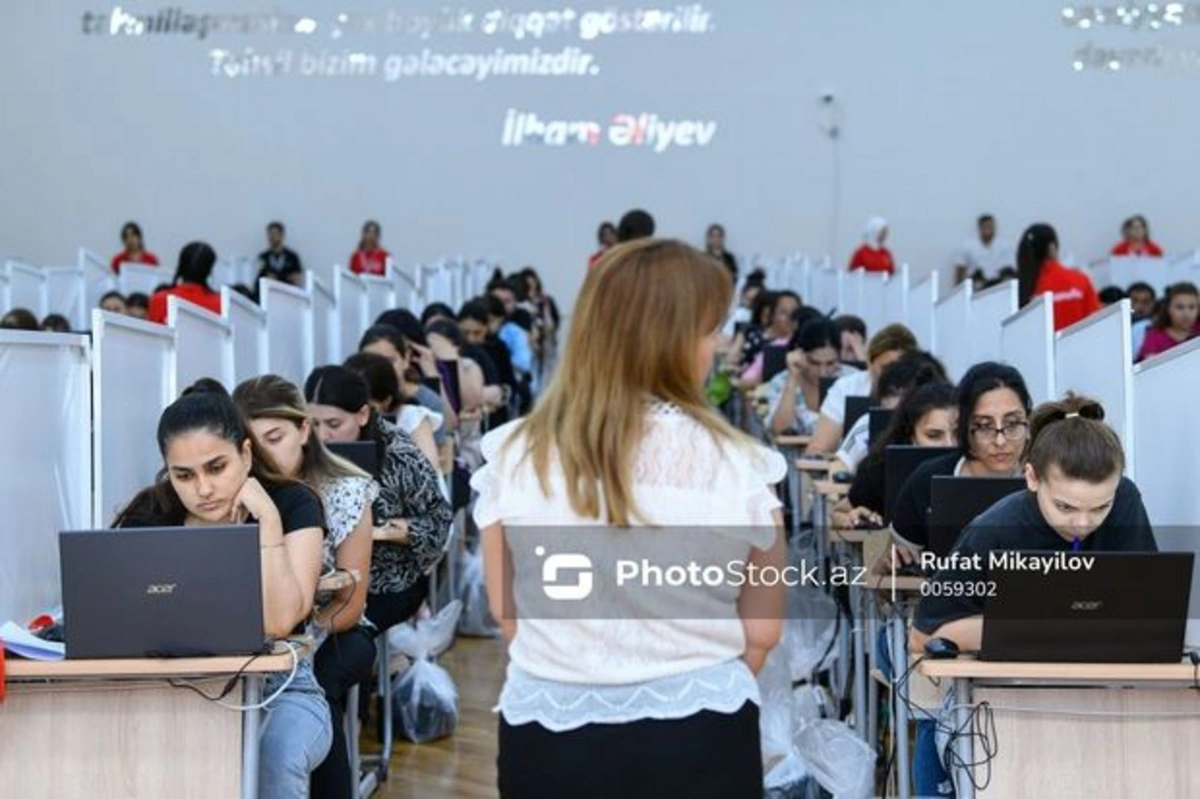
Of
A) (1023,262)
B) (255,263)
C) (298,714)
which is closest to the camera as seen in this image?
(298,714)

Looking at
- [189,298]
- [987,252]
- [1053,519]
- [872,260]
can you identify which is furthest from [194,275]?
[987,252]

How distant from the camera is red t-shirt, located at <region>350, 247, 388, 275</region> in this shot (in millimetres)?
17953

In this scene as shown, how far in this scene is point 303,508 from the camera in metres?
3.94

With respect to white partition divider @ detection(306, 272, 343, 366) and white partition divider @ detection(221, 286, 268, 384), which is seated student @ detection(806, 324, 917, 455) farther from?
white partition divider @ detection(306, 272, 343, 366)

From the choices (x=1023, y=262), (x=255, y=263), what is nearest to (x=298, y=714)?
(x=1023, y=262)

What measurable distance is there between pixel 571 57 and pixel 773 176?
2.06 meters

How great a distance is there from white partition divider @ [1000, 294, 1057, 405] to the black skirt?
10.9 ft

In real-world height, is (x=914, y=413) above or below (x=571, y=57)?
below

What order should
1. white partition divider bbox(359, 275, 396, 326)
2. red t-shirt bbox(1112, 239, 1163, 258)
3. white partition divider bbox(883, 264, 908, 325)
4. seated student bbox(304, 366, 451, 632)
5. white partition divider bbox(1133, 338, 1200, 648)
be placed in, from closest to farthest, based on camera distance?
white partition divider bbox(1133, 338, 1200, 648) < seated student bbox(304, 366, 451, 632) < white partition divider bbox(359, 275, 396, 326) < white partition divider bbox(883, 264, 908, 325) < red t-shirt bbox(1112, 239, 1163, 258)

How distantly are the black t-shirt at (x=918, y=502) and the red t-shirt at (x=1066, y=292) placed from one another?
3.94 meters

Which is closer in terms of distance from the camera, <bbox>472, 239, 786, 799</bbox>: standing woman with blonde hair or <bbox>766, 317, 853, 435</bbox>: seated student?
<bbox>472, 239, 786, 799</bbox>: standing woman with blonde hair

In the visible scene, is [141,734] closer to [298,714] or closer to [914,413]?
[298,714]

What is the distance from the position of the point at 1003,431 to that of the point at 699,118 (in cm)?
1414

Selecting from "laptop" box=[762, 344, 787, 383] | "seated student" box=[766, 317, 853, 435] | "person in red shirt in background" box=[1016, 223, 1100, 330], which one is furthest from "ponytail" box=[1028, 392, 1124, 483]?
"laptop" box=[762, 344, 787, 383]
